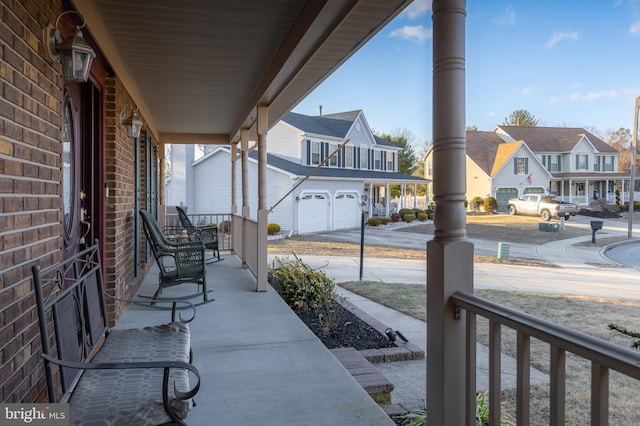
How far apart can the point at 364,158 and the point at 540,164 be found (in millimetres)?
13219

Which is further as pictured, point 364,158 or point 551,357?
point 364,158

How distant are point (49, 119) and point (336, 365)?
2.29 metres

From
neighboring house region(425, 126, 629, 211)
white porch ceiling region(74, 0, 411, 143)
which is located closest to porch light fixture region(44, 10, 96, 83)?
white porch ceiling region(74, 0, 411, 143)

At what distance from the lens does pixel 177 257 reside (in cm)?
486

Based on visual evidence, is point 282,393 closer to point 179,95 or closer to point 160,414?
point 160,414

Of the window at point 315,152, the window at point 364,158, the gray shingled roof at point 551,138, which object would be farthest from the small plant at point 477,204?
the window at point 315,152

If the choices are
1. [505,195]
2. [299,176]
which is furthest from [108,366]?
[505,195]

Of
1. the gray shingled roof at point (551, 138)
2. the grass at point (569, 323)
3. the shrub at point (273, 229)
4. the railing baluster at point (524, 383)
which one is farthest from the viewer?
the gray shingled roof at point (551, 138)

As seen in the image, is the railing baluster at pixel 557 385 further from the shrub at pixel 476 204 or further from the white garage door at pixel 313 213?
the shrub at pixel 476 204

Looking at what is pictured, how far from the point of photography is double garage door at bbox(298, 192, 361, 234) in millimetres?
18969

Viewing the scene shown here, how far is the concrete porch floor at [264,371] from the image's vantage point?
8.02ft

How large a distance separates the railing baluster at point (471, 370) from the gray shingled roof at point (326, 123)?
729 inches

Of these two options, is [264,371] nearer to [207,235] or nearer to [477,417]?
[477,417]

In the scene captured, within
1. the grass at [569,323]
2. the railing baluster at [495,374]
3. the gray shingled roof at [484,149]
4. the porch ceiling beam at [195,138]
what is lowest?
the grass at [569,323]
